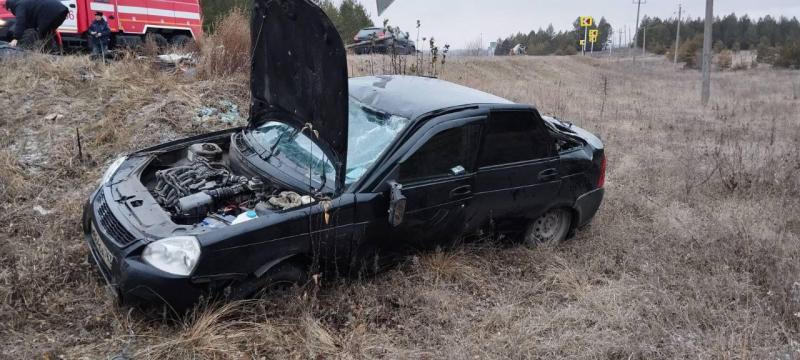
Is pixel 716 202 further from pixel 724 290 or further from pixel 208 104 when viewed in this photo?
pixel 208 104

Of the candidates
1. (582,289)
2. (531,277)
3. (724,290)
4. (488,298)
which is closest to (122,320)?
(488,298)

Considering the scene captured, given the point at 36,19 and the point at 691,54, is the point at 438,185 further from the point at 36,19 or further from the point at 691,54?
the point at 691,54

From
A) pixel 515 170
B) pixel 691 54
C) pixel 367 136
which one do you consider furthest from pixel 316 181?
pixel 691 54

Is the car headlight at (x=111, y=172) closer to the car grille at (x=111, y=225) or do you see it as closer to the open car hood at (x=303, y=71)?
the car grille at (x=111, y=225)

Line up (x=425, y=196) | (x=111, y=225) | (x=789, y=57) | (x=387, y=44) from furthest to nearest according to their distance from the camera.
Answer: (x=789, y=57), (x=387, y=44), (x=425, y=196), (x=111, y=225)

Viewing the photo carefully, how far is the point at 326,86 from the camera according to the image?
123 inches

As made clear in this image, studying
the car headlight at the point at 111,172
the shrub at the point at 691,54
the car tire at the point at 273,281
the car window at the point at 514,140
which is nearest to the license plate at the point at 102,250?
the car headlight at the point at 111,172

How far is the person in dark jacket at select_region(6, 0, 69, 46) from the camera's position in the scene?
7949 mm

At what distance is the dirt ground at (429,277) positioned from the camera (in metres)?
3.06

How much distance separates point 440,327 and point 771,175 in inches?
222

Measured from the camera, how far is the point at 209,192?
3281 millimetres

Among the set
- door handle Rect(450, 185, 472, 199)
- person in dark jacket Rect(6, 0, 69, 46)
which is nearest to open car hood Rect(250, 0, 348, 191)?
door handle Rect(450, 185, 472, 199)

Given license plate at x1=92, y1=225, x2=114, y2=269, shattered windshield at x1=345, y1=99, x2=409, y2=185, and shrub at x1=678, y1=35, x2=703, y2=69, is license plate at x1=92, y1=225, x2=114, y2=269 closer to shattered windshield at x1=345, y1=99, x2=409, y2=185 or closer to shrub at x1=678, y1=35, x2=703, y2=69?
shattered windshield at x1=345, y1=99, x2=409, y2=185

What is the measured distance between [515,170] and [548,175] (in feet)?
1.29
